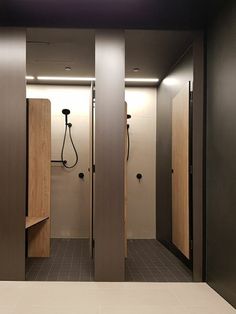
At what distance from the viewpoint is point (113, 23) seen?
2959mm

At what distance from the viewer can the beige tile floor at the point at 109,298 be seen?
2.27 m

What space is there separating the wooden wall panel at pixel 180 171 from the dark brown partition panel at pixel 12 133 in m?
1.71

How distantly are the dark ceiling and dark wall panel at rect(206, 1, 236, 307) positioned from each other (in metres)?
0.31

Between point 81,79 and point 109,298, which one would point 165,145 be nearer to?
point 81,79

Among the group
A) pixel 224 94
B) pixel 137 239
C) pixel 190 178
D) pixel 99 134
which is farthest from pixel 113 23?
pixel 137 239

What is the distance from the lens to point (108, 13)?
293cm

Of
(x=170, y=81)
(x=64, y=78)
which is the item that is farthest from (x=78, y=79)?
(x=170, y=81)

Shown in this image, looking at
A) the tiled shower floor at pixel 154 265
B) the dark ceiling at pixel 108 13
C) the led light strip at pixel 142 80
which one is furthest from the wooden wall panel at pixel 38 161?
the led light strip at pixel 142 80

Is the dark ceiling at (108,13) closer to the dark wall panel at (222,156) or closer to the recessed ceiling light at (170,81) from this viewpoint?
the dark wall panel at (222,156)

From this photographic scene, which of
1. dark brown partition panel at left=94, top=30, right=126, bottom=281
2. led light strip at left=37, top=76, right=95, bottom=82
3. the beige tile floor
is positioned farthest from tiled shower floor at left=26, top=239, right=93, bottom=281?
led light strip at left=37, top=76, right=95, bottom=82

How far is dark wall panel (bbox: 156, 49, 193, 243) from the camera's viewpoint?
3.78 metres

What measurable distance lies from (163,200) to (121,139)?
5.65 feet

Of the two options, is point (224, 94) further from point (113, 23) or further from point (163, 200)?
point (163, 200)

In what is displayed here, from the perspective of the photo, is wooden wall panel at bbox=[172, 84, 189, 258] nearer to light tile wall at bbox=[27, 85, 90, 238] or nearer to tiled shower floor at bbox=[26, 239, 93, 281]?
tiled shower floor at bbox=[26, 239, 93, 281]
